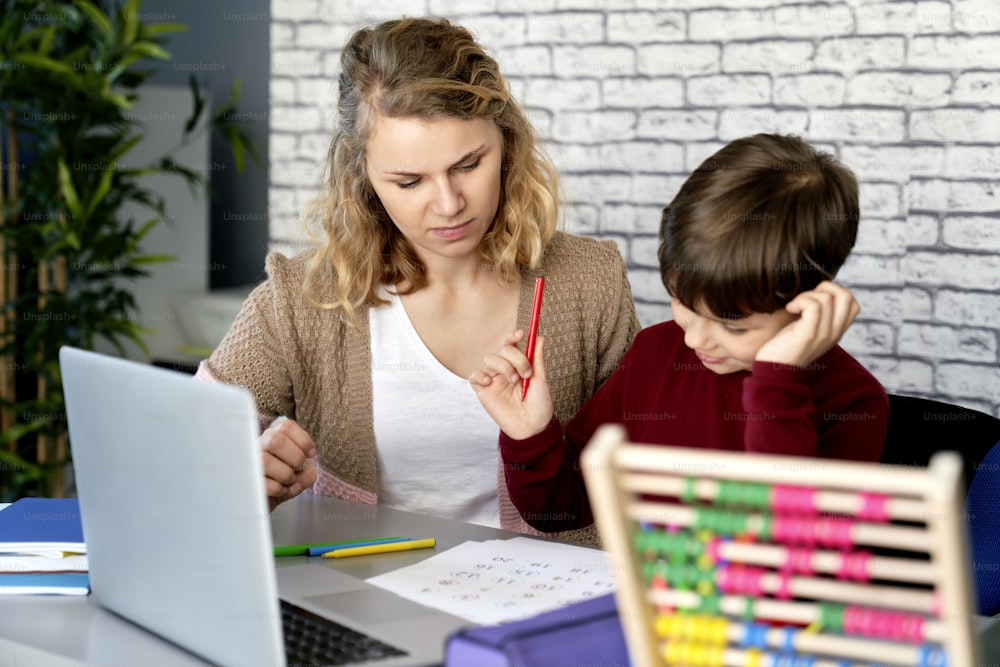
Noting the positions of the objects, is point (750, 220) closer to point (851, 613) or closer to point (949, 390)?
point (851, 613)

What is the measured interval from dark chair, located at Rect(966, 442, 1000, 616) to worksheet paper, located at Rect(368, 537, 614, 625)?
20.1 inches

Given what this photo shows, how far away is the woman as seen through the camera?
5.37 ft

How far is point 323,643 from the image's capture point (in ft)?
3.51

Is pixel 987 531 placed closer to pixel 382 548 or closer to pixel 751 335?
pixel 751 335

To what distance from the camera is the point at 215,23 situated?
426 cm

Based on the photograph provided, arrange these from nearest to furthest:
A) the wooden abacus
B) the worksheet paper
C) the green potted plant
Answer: the wooden abacus < the worksheet paper < the green potted plant

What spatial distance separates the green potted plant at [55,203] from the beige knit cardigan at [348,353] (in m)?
1.74

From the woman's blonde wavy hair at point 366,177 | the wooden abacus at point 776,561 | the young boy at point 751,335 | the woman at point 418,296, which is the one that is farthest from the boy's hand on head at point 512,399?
the wooden abacus at point 776,561

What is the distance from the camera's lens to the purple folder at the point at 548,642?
88cm

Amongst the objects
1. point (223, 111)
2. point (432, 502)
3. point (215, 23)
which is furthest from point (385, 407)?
point (215, 23)

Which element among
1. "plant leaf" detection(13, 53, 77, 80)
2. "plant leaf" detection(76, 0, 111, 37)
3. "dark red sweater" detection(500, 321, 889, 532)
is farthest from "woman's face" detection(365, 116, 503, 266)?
"plant leaf" detection(76, 0, 111, 37)

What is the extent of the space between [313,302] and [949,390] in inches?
57.9

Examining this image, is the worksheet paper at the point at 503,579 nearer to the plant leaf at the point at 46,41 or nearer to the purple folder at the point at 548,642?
the purple folder at the point at 548,642

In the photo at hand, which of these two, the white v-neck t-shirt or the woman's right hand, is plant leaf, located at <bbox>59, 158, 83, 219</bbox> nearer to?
the white v-neck t-shirt
